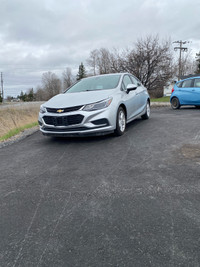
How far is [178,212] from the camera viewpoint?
2.08 metres

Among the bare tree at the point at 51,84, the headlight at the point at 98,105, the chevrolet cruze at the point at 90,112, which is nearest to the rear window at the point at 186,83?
the chevrolet cruze at the point at 90,112

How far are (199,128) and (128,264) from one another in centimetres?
526

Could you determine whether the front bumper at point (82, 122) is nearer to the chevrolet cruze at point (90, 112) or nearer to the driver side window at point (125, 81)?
the chevrolet cruze at point (90, 112)

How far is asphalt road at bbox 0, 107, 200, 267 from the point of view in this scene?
1608 millimetres

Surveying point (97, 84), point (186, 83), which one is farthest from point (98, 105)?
point (186, 83)

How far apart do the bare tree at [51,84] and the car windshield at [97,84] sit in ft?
274

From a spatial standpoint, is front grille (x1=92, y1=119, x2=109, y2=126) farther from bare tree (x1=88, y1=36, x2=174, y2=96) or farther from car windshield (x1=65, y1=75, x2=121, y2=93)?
bare tree (x1=88, y1=36, x2=174, y2=96)

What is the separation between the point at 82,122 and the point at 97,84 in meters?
1.76

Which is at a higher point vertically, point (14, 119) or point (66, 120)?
point (66, 120)

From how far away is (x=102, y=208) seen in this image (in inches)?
87.5

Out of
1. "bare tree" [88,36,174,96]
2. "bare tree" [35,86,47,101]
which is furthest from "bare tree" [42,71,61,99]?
"bare tree" [88,36,174,96]

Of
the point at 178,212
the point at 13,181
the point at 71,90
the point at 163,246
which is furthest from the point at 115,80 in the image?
the point at 163,246

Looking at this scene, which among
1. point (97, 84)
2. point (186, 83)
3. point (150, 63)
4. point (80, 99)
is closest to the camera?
point (80, 99)

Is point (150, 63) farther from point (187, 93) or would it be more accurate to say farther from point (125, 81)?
point (125, 81)
